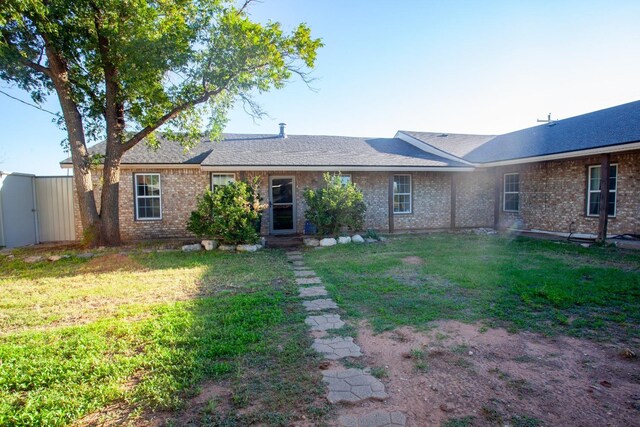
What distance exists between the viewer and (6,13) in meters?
7.32

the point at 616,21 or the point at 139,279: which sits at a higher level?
the point at 616,21

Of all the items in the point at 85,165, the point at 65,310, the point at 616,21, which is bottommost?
the point at 65,310

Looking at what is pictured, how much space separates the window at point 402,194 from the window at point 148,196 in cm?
920

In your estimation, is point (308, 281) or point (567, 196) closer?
point (308, 281)

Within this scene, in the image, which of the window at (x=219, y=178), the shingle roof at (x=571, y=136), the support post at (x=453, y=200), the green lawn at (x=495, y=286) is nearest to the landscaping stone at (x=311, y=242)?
the green lawn at (x=495, y=286)

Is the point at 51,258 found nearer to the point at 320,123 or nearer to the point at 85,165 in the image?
the point at 85,165

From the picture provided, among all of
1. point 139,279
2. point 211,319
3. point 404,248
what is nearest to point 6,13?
point 139,279

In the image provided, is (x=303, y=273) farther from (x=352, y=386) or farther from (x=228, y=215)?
(x=352, y=386)

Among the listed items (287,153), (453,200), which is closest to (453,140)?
(453,200)

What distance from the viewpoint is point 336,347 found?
3.45 m

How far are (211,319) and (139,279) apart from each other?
10.3 feet

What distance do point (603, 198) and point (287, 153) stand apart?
33.7ft

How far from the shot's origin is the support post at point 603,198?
9.58m

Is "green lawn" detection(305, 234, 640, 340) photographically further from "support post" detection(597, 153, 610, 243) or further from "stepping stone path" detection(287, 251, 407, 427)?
"support post" detection(597, 153, 610, 243)
